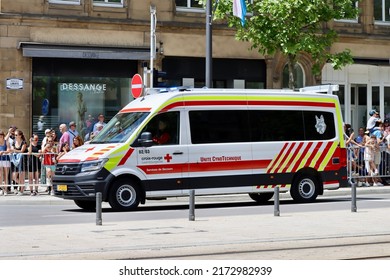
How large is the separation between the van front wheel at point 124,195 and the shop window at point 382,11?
2113 centimetres

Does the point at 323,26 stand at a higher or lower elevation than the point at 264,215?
higher

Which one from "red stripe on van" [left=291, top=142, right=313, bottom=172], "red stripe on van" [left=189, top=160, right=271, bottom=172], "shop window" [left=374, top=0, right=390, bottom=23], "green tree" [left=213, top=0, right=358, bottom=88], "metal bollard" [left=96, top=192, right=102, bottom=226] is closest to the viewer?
"metal bollard" [left=96, top=192, right=102, bottom=226]

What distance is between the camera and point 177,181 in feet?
69.3

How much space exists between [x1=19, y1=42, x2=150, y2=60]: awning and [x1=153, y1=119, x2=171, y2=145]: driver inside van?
39.2 ft

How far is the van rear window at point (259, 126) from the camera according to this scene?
21500mm

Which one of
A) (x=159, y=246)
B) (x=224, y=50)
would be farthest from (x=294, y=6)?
(x=159, y=246)

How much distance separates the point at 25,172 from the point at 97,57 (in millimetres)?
7715

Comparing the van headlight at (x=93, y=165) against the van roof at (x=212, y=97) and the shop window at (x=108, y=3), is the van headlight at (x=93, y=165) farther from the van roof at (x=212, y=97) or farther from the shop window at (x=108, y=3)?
the shop window at (x=108, y=3)

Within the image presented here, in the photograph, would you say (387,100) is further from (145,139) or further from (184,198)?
(145,139)

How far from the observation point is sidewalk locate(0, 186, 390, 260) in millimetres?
12641

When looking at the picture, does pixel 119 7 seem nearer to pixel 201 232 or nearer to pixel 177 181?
pixel 177 181

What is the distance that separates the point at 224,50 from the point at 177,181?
49.1ft

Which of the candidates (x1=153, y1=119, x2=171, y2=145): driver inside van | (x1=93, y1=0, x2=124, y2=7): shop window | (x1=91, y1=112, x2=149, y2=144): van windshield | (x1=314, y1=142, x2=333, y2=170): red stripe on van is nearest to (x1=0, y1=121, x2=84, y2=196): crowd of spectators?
(x1=91, y1=112, x2=149, y2=144): van windshield

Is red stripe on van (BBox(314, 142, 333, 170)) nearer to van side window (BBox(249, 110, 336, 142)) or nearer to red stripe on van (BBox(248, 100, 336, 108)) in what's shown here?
van side window (BBox(249, 110, 336, 142))
